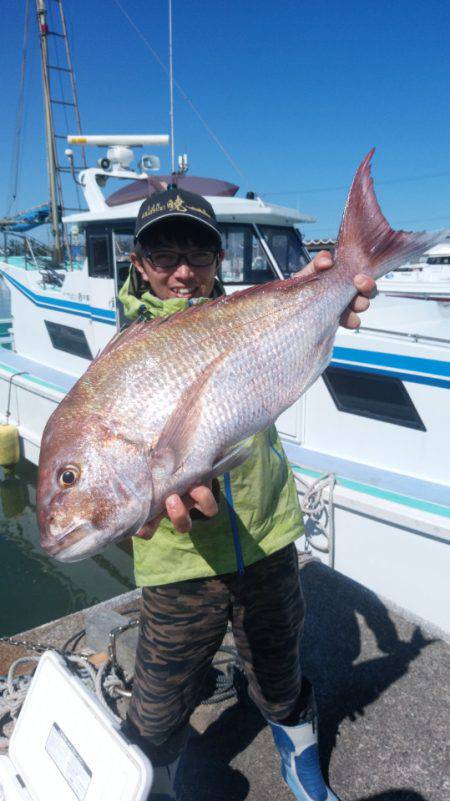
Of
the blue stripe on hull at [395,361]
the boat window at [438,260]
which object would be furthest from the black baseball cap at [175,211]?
the boat window at [438,260]

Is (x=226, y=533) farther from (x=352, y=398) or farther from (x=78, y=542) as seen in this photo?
(x=352, y=398)

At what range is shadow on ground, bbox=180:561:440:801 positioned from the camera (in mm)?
2297

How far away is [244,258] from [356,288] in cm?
444

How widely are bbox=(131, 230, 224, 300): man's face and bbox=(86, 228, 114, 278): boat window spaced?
195 inches

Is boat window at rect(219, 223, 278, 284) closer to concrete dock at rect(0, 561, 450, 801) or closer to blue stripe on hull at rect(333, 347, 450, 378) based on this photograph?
blue stripe on hull at rect(333, 347, 450, 378)

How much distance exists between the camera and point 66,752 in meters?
1.68

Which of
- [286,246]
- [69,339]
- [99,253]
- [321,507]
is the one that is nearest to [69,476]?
[321,507]

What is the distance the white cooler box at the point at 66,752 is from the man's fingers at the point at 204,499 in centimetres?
73

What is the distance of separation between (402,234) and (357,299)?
287 millimetres

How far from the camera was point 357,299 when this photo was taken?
6.52 ft

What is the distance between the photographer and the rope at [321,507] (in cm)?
452

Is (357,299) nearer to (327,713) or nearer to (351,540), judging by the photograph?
(327,713)

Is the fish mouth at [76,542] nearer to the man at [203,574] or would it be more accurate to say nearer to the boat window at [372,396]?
the man at [203,574]

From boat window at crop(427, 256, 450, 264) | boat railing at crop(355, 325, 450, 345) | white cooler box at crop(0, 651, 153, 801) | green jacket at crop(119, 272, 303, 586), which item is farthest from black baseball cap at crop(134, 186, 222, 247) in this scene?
boat window at crop(427, 256, 450, 264)
